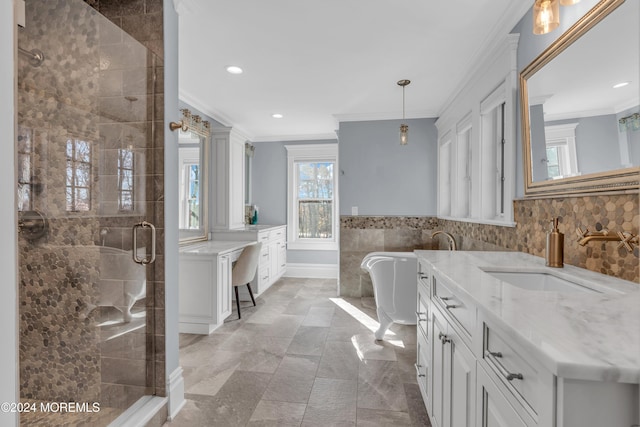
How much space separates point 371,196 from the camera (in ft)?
13.7

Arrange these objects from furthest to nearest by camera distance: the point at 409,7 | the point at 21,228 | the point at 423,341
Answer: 1. the point at 409,7
2. the point at 423,341
3. the point at 21,228

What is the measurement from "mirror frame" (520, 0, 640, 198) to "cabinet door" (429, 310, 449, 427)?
0.84 meters

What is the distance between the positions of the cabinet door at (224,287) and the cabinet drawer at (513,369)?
2578 mm

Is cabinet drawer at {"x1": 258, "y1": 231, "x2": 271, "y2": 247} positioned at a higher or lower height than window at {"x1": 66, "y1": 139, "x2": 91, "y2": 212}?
lower

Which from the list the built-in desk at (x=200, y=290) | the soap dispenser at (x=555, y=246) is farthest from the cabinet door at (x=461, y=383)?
the built-in desk at (x=200, y=290)

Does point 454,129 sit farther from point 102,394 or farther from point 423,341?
point 102,394

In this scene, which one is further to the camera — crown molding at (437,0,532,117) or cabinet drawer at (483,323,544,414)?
crown molding at (437,0,532,117)

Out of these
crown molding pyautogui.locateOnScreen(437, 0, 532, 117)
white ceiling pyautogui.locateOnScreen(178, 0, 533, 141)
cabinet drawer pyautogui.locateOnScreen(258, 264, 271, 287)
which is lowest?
cabinet drawer pyautogui.locateOnScreen(258, 264, 271, 287)

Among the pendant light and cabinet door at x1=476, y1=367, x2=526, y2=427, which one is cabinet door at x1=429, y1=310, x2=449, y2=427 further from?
the pendant light

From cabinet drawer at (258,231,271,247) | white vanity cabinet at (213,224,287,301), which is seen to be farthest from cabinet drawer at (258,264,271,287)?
cabinet drawer at (258,231,271,247)

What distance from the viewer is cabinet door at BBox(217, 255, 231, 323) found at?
3.02m

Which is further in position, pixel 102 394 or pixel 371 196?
pixel 371 196

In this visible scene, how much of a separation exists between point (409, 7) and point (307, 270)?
13.6ft

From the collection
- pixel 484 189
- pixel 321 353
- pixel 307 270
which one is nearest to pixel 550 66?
pixel 484 189
